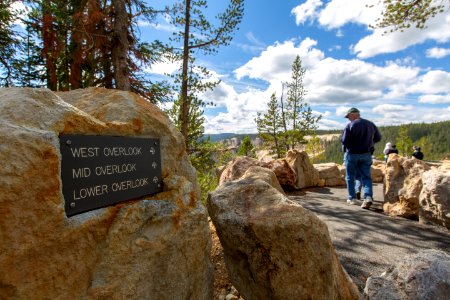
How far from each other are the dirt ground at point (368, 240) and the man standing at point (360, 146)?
691 millimetres

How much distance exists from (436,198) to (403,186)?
4.02 ft

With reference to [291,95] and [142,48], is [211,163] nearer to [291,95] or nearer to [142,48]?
[142,48]

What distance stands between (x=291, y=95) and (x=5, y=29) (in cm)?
3383

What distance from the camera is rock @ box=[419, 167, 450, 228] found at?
16.4 ft

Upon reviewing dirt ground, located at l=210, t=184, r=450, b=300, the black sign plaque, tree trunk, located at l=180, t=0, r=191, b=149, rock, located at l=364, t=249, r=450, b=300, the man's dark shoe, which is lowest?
dirt ground, located at l=210, t=184, r=450, b=300

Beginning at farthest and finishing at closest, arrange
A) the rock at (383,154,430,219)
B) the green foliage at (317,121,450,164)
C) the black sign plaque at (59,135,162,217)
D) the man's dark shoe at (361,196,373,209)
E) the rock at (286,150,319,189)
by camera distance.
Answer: the green foliage at (317,121,450,164)
the rock at (286,150,319,189)
the man's dark shoe at (361,196,373,209)
the rock at (383,154,430,219)
the black sign plaque at (59,135,162,217)

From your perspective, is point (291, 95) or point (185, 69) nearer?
point (185, 69)

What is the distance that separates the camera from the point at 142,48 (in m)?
10.3

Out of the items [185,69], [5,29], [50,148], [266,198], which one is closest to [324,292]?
[266,198]

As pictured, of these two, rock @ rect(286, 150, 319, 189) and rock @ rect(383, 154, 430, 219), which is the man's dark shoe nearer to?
rock @ rect(383, 154, 430, 219)

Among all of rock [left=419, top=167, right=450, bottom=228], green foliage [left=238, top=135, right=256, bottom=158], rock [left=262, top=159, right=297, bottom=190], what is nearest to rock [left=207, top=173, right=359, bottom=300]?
rock [left=419, top=167, right=450, bottom=228]

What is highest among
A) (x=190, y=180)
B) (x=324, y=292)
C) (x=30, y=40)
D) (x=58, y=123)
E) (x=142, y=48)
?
(x=30, y=40)

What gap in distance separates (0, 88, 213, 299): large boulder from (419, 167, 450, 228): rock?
4664 mm

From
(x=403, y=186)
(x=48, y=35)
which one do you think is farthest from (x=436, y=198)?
(x=48, y=35)
